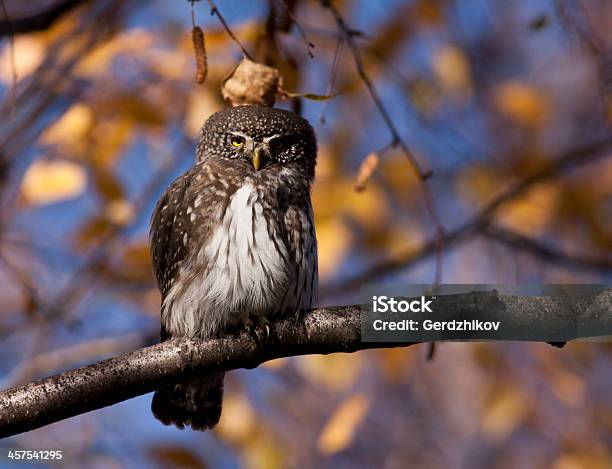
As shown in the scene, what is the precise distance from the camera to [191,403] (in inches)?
163

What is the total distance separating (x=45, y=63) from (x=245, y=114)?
1.09 m

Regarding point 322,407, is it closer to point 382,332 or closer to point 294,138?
point 294,138

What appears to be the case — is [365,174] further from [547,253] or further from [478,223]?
[478,223]

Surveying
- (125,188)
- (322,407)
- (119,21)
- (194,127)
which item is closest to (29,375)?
(125,188)

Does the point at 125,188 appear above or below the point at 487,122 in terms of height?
below

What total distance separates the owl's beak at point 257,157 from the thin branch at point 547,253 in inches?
76.0

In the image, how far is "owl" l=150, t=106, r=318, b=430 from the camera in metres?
3.65

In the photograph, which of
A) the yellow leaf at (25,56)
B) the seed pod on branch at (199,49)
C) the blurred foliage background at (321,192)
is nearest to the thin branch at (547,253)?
the blurred foliage background at (321,192)

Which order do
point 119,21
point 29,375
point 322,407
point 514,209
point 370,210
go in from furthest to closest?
1. point 322,407
2. point 514,209
3. point 370,210
4. point 29,375
5. point 119,21

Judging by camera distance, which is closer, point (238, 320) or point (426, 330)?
point (426, 330)

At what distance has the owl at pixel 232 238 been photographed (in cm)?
365

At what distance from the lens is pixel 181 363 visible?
3.04m

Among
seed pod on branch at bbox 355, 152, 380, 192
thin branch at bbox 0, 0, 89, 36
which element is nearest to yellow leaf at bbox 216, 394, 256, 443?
seed pod on branch at bbox 355, 152, 380, 192

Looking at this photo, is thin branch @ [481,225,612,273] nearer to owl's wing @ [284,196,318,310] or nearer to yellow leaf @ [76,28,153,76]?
owl's wing @ [284,196,318,310]
